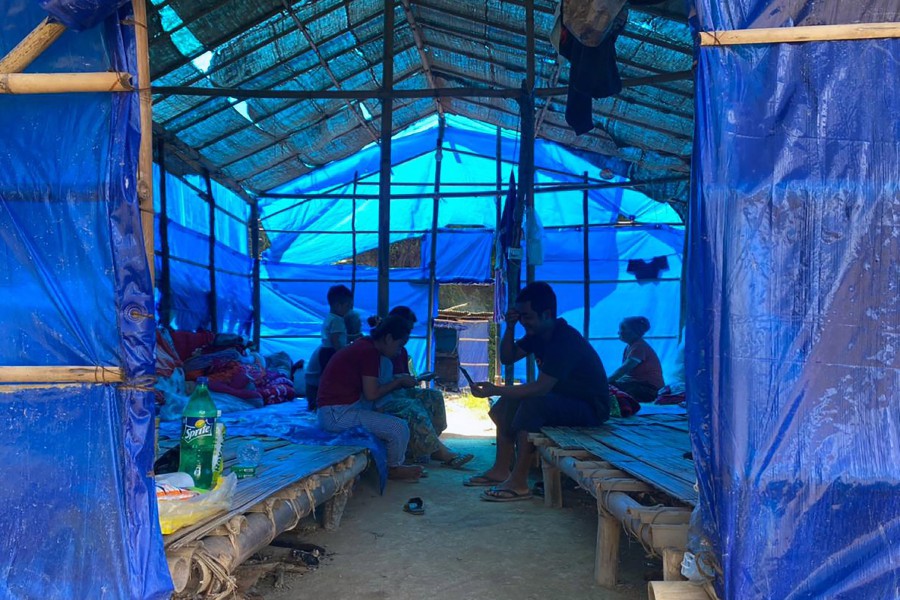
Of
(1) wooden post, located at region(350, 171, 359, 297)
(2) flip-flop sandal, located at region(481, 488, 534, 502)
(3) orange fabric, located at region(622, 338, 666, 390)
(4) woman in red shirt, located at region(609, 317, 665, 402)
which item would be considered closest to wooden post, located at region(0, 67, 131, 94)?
(2) flip-flop sandal, located at region(481, 488, 534, 502)

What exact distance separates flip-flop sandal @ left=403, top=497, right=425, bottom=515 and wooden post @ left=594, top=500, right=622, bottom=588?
1.49 meters

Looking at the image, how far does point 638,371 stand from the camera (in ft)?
24.6

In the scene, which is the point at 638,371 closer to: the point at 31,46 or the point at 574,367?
the point at 574,367

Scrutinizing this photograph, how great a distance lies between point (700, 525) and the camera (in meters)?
2.12

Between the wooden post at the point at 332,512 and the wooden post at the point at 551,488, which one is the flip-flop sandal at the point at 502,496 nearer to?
the wooden post at the point at 551,488

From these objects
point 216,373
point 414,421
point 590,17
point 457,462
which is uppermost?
point 590,17

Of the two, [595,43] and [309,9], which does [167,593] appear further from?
[309,9]

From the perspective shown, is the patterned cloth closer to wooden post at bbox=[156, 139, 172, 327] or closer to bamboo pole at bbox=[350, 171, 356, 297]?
wooden post at bbox=[156, 139, 172, 327]

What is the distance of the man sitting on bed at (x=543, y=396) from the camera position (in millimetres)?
4855

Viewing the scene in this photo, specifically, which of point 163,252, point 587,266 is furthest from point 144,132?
point 587,266

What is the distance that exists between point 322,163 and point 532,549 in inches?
368

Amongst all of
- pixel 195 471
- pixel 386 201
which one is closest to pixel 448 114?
pixel 386 201

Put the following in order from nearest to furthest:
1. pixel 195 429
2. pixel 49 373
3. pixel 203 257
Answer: pixel 49 373 → pixel 195 429 → pixel 203 257

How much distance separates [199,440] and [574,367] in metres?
2.96
